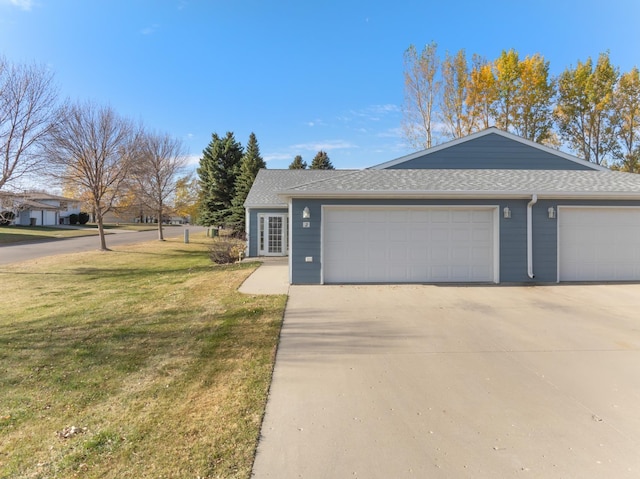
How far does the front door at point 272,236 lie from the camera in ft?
51.6

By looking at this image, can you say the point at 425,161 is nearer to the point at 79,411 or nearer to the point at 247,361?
the point at 247,361

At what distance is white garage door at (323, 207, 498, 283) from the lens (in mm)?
9281

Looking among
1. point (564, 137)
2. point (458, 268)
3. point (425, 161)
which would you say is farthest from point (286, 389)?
point (564, 137)

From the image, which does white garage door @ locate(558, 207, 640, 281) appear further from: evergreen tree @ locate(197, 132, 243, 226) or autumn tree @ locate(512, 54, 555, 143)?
evergreen tree @ locate(197, 132, 243, 226)

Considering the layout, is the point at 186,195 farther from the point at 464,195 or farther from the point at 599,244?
the point at 599,244

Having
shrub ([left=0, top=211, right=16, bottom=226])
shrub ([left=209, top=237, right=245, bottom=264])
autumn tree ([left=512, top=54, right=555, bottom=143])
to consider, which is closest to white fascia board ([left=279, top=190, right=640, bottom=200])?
shrub ([left=209, top=237, right=245, bottom=264])

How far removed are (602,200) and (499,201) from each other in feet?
9.27

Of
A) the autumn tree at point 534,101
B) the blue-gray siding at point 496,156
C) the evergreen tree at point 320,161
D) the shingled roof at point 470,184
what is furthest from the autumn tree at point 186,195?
the autumn tree at point 534,101

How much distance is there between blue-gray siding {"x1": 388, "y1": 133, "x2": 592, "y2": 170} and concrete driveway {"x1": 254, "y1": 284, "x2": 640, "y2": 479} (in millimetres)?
6127

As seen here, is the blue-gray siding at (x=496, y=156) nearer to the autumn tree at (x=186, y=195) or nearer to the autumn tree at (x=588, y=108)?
the autumn tree at (x=588, y=108)

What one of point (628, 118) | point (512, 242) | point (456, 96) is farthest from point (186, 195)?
point (628, 118)

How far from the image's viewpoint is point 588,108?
22.4 m

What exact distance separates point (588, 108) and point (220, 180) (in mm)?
26213

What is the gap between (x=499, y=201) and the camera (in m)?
9.30
